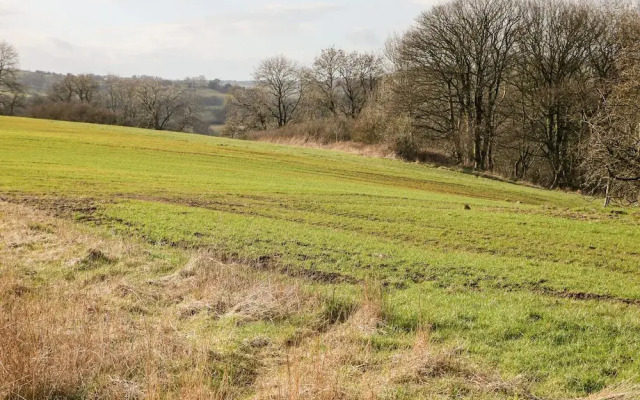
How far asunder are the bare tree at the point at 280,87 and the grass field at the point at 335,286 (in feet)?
231

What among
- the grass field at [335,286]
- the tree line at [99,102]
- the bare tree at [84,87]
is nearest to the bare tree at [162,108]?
the tree line at [99,102]

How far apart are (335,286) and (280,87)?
8823 centimetres

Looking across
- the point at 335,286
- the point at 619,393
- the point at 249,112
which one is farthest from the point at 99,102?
the point at 619,393

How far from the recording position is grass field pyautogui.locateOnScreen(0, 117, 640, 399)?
711cm

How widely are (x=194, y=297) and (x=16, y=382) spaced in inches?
171

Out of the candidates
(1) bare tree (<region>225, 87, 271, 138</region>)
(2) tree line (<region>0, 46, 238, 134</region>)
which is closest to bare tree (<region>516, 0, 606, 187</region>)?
(1) bare tree (<region>225, 87, 271, 138</region>)

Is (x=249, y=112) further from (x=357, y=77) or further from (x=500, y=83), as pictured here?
(x=500, y=83)

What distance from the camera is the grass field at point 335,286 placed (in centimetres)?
711

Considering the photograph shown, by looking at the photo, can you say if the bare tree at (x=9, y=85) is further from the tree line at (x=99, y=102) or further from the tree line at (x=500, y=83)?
the tree line at (x=500, y=83)

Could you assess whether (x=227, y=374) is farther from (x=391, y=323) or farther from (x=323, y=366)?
(x=391, y=323)

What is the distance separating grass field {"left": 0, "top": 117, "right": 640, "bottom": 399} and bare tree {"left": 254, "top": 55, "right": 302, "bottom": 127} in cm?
7038

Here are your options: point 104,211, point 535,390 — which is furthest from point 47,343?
point 104,211

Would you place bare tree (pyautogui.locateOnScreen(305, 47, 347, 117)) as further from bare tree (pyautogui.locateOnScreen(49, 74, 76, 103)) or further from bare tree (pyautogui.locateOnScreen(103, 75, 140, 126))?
bare tree (pyautogui.locateOnScreen(49, 74, 76, 103))

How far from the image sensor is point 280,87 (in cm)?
9650
